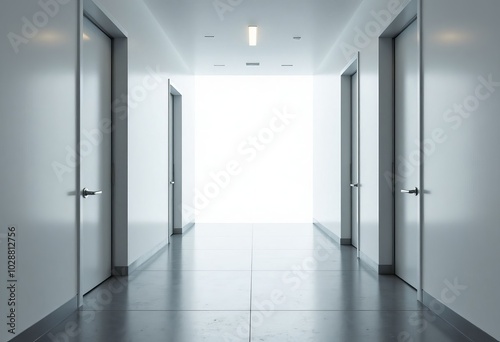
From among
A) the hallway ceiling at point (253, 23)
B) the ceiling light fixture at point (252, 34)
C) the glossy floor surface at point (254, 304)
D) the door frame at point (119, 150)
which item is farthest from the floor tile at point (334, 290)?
the ceiling light fixture at point (252, 34)

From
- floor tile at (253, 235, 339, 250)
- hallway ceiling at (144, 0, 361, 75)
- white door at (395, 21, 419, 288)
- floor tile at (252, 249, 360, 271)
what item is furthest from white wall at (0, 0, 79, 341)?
floor tile at (253, 235, 339, 250)

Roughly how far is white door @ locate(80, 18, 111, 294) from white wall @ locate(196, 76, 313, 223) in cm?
671

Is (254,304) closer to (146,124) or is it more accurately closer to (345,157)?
(146,124)

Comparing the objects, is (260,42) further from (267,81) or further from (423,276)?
(423,276)

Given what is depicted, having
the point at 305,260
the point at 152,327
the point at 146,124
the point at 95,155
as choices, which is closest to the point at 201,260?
the point at 305,260

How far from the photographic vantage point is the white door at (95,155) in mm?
4836

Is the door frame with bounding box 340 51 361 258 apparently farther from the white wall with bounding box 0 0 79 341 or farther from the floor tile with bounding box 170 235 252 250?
the white wall with bounding box 0 0 79 341

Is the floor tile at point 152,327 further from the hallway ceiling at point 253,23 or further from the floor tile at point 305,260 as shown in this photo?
the hallway ceiling at point 253,23

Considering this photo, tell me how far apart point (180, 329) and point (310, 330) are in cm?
99

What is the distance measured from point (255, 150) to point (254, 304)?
8.19 metres

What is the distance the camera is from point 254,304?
4.44 metres

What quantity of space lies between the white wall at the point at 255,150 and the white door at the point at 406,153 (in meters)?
6.64

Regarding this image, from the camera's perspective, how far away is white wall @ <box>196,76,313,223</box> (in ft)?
40.4

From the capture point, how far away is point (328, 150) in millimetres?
9305
